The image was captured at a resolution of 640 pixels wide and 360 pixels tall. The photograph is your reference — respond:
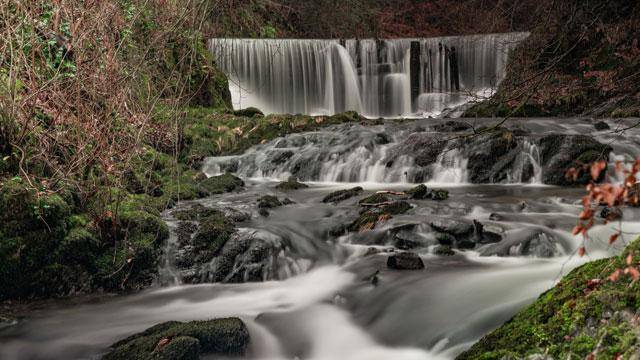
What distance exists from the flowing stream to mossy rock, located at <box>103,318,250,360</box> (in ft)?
0.80

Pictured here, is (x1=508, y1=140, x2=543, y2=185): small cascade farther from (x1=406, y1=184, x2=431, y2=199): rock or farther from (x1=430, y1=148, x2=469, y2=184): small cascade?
(x1=406, y1=184, x2=431, y2=199): rock

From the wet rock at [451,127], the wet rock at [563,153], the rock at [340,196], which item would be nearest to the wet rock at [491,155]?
the wet rock at [563,153]

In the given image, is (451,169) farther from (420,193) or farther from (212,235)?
(212,235)

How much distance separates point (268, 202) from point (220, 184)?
247 centimetres

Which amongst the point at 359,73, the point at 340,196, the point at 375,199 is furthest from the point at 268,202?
the point at 359,73

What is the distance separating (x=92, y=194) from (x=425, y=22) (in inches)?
1204

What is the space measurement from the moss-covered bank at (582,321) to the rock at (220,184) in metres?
8.68

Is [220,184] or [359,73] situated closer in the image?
[220,184]

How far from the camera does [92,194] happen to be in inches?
257

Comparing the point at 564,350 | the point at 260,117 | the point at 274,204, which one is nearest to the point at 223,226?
the point at 274,204

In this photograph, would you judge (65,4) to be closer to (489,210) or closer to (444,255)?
(444,255)

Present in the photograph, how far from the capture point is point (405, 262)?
6496 mm

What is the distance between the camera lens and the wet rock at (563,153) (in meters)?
11.1

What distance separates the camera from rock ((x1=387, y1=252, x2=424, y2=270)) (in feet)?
21.2
